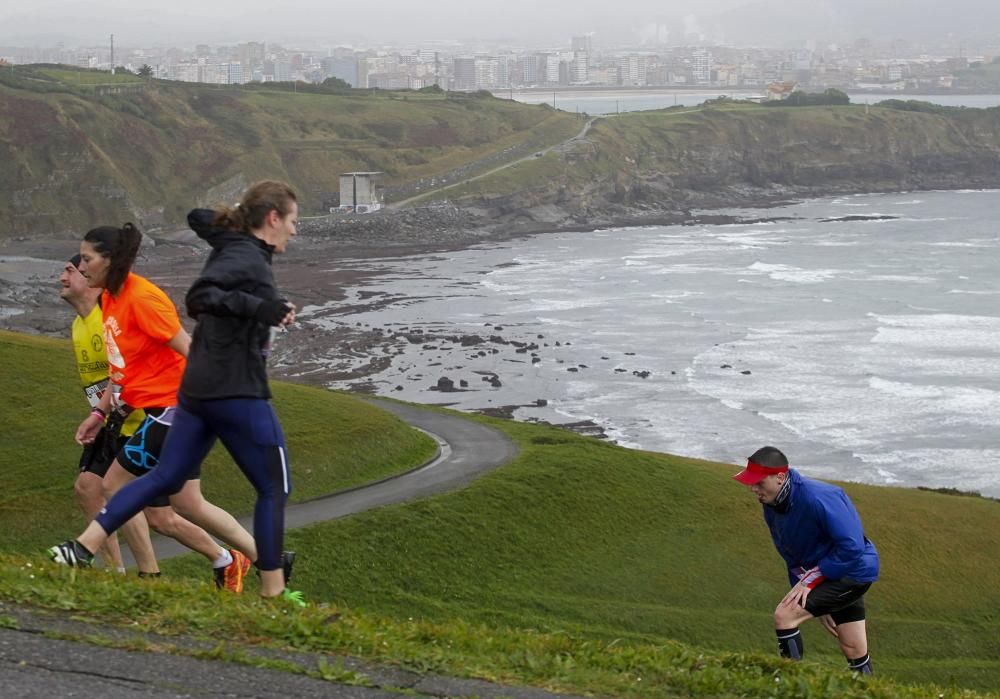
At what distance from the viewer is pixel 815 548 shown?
33.4 ft

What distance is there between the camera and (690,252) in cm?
12012

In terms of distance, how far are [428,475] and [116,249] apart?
740 inches

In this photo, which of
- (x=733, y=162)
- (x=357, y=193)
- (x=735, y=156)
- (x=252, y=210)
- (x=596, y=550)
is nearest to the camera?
(x=252, y=210)

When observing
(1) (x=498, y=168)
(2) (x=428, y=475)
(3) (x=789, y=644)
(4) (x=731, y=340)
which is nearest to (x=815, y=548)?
(3) (x=789, y=644)

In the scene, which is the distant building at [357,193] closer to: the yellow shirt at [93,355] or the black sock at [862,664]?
the yellow shirt at [93,355]

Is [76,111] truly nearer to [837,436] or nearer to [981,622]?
[837,436]

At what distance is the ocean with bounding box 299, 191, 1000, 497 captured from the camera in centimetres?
5338

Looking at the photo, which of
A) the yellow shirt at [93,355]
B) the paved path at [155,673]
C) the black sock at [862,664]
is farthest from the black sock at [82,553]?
the black sock at [862,664]

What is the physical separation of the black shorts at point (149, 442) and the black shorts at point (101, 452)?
24 cm

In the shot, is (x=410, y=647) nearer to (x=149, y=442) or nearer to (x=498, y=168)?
(x=149, y=442)

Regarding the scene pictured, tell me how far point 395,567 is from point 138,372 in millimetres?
13173

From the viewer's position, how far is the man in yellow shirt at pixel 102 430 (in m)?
10.1

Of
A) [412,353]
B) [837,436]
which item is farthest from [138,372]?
[412,353]

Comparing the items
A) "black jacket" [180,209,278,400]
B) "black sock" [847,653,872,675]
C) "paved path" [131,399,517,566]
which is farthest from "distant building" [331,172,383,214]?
"black jacket" [180,209,278,400]
